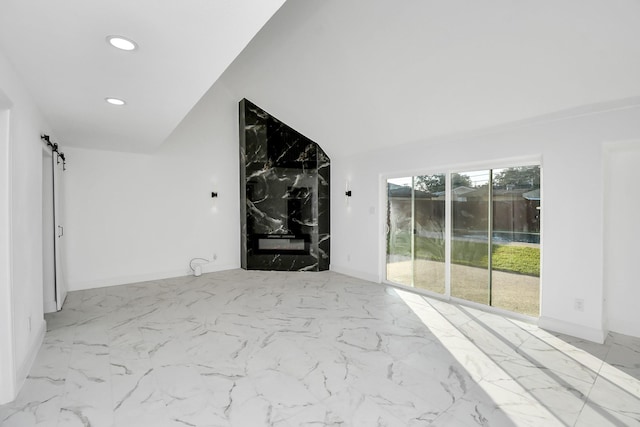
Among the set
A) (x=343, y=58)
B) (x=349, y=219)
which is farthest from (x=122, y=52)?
(x=349, y=219)

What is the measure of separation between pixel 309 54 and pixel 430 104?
1.74 metres

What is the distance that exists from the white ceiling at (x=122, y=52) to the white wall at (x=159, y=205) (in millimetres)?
2294

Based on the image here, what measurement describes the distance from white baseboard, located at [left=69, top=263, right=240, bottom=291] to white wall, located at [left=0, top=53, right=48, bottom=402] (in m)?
2.07

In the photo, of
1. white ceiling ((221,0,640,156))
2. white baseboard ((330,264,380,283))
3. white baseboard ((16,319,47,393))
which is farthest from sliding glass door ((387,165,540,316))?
white baseboard ((16,319,47,393))

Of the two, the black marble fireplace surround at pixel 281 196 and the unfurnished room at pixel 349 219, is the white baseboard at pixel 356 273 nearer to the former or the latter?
the unfurnished room at pixel 349 219

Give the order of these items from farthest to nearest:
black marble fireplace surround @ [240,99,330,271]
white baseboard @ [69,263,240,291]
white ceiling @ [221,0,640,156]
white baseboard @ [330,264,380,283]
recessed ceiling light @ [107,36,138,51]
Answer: black marble fireplace surround @ [240,99,330,271], white baseboard @ [330,264,380,283], white baseboard @ [69,263,240,291], white ceiling @ [221,0,640,156], recessed ceiling light @ [107,36,138,51]

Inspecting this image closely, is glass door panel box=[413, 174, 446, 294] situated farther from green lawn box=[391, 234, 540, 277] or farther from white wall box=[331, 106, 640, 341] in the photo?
white wall box=[331, 106, 640, 341]

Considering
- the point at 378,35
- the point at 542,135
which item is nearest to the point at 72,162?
the point at 378,35

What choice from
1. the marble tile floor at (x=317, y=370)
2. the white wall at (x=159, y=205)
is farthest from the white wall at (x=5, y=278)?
the white wall at (x=159, y=205)

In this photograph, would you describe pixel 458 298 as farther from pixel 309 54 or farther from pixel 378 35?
pixel 309 54

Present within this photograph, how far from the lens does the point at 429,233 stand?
5004 millimetres

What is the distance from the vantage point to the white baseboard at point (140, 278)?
17.3ft

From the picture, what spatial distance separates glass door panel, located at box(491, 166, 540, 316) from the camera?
3852 mm

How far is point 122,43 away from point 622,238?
196 inches
